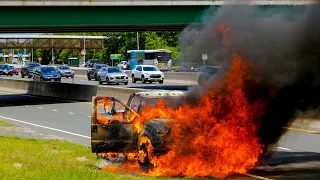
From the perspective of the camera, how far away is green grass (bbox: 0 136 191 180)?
11836 millimetres

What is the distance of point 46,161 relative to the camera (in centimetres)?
1411

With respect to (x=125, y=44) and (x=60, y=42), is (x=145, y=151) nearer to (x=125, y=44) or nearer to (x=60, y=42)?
(x=125, y=44)

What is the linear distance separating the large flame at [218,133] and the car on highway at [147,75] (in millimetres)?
46202

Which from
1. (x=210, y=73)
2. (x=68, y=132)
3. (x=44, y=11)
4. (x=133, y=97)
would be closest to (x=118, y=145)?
(x=133, y=97)

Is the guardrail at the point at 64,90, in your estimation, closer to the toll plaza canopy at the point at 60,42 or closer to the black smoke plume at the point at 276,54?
the black smoke plume at the point at 276,54

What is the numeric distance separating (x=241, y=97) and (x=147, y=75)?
4715cm

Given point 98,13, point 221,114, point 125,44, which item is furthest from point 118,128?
point 125,44

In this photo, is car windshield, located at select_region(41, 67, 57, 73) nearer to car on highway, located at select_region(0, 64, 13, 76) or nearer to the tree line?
the tree line

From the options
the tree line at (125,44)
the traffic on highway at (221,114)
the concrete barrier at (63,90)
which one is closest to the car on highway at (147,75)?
the concrete barrier at (63,90)

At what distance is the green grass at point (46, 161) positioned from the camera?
11836 mm

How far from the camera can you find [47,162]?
13.9 m

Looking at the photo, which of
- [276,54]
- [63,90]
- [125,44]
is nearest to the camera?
[276,54]

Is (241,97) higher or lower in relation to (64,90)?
higher

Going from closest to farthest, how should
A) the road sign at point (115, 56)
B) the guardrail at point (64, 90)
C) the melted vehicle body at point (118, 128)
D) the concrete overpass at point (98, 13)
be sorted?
the melted vehicle body at point (118, 128) < the guardrail at point (64, 90) < the concrete overpass at point (98, 13) < the road sign at point (115, 56)
